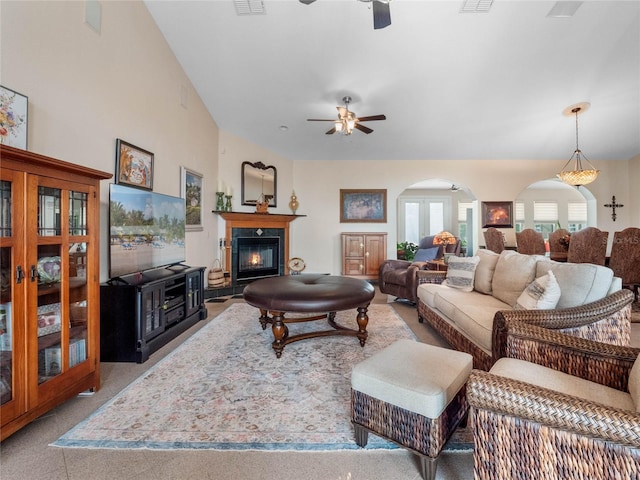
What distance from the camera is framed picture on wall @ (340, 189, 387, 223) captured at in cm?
617

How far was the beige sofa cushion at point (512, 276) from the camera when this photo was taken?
240 centimetres

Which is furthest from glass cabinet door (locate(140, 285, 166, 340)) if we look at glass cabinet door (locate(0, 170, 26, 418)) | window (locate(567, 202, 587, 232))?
window (locate(567, 202, 587, 232))

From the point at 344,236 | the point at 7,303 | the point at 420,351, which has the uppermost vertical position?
the point at 344,236

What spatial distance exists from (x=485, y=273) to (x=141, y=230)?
11.4 ft

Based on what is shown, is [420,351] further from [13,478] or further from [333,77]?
[333,77]

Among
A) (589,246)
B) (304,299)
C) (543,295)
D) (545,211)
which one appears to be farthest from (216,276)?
(545,211)

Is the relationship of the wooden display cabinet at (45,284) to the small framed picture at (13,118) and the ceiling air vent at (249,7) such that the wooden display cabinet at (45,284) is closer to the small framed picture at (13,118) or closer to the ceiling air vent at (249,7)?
the small framed picture at (13,118)

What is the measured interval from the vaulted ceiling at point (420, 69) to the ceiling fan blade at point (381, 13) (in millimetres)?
818

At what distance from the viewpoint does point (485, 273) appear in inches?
113

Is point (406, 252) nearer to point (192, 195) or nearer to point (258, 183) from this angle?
point (258, 183)

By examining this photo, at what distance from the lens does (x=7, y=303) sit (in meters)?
1.41

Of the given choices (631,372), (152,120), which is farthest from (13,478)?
(152,120)

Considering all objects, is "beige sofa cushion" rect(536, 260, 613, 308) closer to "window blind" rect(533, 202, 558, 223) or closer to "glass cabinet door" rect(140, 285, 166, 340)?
"glass cabinet door" rect(140, 285, 166, 340)

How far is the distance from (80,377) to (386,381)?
1.90 meters
